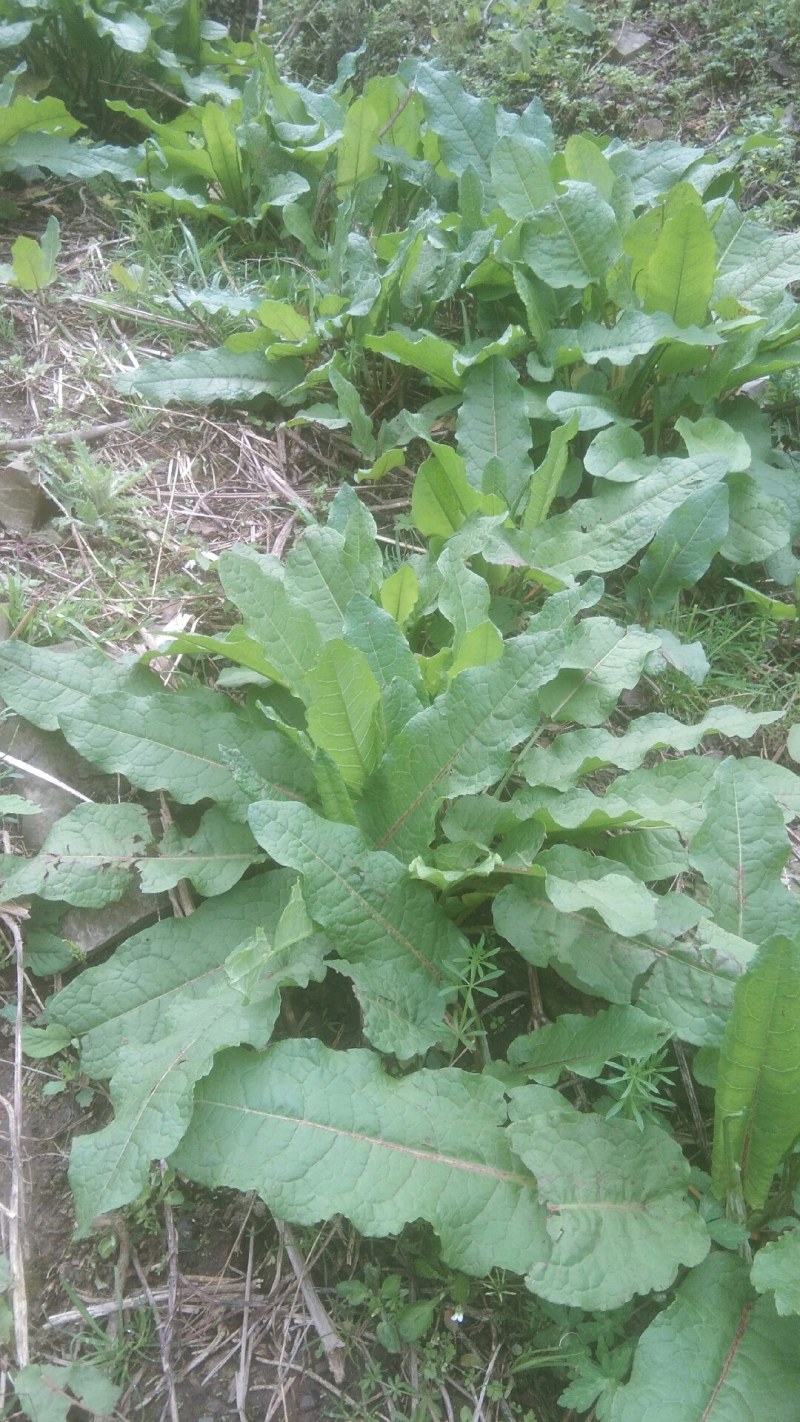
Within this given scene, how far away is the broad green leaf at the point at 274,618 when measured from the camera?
1.75m

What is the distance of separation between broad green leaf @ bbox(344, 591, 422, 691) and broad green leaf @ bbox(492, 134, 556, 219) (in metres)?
1.51

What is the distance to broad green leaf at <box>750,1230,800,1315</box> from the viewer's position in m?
1.17

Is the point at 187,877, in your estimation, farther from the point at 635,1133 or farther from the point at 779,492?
the point at 779,492

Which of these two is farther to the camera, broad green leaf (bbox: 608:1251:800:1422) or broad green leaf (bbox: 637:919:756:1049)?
broad green leaf (bbox: 637:919:756:1049)

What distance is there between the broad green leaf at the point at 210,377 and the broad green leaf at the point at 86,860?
1.28m

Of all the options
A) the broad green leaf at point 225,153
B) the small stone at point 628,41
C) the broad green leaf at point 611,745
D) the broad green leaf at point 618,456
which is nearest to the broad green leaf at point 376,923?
the broad green leaf at point 611,745

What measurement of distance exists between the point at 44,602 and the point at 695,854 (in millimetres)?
1472

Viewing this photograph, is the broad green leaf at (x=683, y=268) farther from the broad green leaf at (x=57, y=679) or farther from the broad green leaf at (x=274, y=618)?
the broad green leaf at (x=57, y=679)

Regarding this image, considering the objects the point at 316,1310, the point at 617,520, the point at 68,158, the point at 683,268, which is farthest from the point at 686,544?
the point at 68,158

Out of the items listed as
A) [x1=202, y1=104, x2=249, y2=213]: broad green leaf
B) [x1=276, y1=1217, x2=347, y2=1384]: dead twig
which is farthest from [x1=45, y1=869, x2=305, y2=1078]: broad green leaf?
[x1=202, y1=104, x2=249, y2=213]: broad green leaf

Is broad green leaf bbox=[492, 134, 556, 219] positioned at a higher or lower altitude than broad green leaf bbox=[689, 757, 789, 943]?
higher

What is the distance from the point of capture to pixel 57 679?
177 centimetres

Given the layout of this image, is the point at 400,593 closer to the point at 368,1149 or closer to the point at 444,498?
the point at 444,498

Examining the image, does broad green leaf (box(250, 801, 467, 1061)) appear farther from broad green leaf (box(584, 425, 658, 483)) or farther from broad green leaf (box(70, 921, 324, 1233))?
broad green leaf (box(584, 425, 658, 483))
